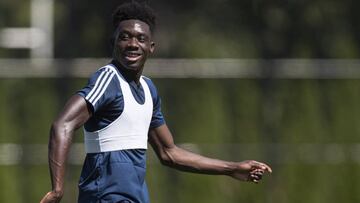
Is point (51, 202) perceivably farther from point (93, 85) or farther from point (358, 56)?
point (358, 56)

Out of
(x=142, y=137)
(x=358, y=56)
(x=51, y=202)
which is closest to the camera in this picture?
(x=51, y=202)

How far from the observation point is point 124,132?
5.40 m

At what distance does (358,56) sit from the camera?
10.7m

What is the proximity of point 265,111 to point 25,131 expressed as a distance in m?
2.16

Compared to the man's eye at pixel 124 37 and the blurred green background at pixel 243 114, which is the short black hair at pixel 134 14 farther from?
the blurred green background at pixel 243 114

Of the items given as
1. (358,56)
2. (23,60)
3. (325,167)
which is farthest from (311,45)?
(23,60)

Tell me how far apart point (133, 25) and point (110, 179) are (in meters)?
0.77

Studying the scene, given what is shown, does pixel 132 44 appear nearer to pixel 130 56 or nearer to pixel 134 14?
pixel 130 56

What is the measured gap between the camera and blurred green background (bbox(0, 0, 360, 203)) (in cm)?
1002

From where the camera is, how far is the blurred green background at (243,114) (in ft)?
32.9

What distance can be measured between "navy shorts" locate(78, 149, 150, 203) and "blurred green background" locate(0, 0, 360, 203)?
14.9 feet

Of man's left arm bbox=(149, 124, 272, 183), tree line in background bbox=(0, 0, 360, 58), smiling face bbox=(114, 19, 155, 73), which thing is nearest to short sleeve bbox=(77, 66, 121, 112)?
smiling face bbox=(114, 19, 155, 73)

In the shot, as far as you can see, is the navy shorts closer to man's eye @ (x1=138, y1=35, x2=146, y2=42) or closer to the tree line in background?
man's eye @ (x1=138, y1=35, x2=146, y2=42)

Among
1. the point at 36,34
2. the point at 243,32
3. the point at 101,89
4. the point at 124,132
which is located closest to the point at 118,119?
the point at 124,132
